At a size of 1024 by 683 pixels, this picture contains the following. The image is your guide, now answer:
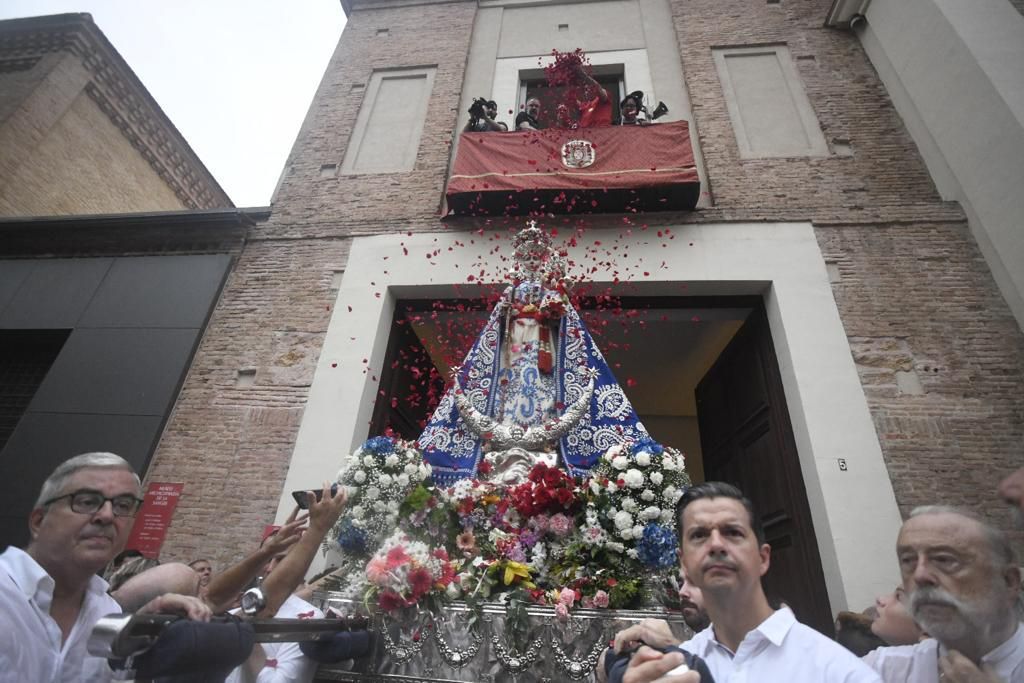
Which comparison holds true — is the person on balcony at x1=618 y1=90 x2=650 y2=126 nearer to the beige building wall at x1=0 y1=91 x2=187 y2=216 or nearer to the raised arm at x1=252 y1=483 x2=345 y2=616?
the raised arm at x1=252 y1=483 x2=345 y2=616

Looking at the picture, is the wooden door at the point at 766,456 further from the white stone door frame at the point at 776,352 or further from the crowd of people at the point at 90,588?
the crowd of people at the point at 90,588

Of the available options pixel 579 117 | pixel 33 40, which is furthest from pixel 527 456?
pixel 33 40

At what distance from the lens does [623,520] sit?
3156 mm

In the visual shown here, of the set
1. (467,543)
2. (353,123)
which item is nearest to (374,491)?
(467,543)

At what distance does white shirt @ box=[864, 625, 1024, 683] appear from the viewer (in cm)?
159

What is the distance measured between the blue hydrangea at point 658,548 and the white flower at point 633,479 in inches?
11.1

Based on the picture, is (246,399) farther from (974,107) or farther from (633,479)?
(974,107)

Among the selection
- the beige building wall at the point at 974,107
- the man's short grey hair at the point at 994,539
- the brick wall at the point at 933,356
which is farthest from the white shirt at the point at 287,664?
the beige building wall at the point at 974,107

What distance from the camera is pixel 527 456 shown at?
400cm

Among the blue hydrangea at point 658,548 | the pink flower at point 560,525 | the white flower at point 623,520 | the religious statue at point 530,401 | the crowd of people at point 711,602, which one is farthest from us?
the religious statue at point 530,401

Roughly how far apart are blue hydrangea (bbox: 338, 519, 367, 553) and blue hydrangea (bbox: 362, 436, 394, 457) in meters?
0.51

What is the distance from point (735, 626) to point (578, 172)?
5.76 m

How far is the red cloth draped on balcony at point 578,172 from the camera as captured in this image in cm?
630

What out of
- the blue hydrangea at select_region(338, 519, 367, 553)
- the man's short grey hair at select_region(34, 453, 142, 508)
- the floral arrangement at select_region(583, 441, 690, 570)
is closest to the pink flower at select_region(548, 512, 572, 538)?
the floral arrangement at select_region(583, 441, 690, 570)
